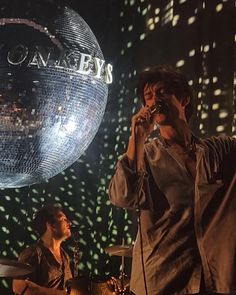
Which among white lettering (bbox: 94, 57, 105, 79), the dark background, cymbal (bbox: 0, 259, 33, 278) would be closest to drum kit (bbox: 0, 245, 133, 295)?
cymbal (bbox: 0, 259, 33, 278)

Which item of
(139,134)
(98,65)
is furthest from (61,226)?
(98,65)

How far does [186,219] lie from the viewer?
189cm

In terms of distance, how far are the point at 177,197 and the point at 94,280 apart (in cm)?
81

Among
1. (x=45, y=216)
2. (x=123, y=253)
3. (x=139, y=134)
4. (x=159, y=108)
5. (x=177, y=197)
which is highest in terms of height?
(x=159, y=108)

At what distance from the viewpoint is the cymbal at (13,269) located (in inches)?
86.4

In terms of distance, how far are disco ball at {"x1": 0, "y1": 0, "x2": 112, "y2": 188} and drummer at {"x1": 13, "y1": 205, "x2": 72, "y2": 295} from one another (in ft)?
3.09

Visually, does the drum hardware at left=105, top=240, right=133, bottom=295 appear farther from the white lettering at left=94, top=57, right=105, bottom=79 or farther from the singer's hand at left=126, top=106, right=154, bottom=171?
the white lettering at left=94, top=57, right=105, bottom=79

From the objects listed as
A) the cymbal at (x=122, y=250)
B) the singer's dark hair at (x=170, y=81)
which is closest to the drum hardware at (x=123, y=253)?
the cymbal at (x=122, y=250)

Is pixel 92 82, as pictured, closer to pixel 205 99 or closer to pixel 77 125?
pixel 77 125

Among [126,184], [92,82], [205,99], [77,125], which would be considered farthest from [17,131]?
[205,99]

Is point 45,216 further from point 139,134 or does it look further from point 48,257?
point 139,134

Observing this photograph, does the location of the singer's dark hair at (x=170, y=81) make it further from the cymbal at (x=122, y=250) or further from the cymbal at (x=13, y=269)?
the cymbal at (x=13, y=269)

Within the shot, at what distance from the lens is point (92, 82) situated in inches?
72.1

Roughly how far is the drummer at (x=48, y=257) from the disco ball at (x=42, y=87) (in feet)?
3.09
